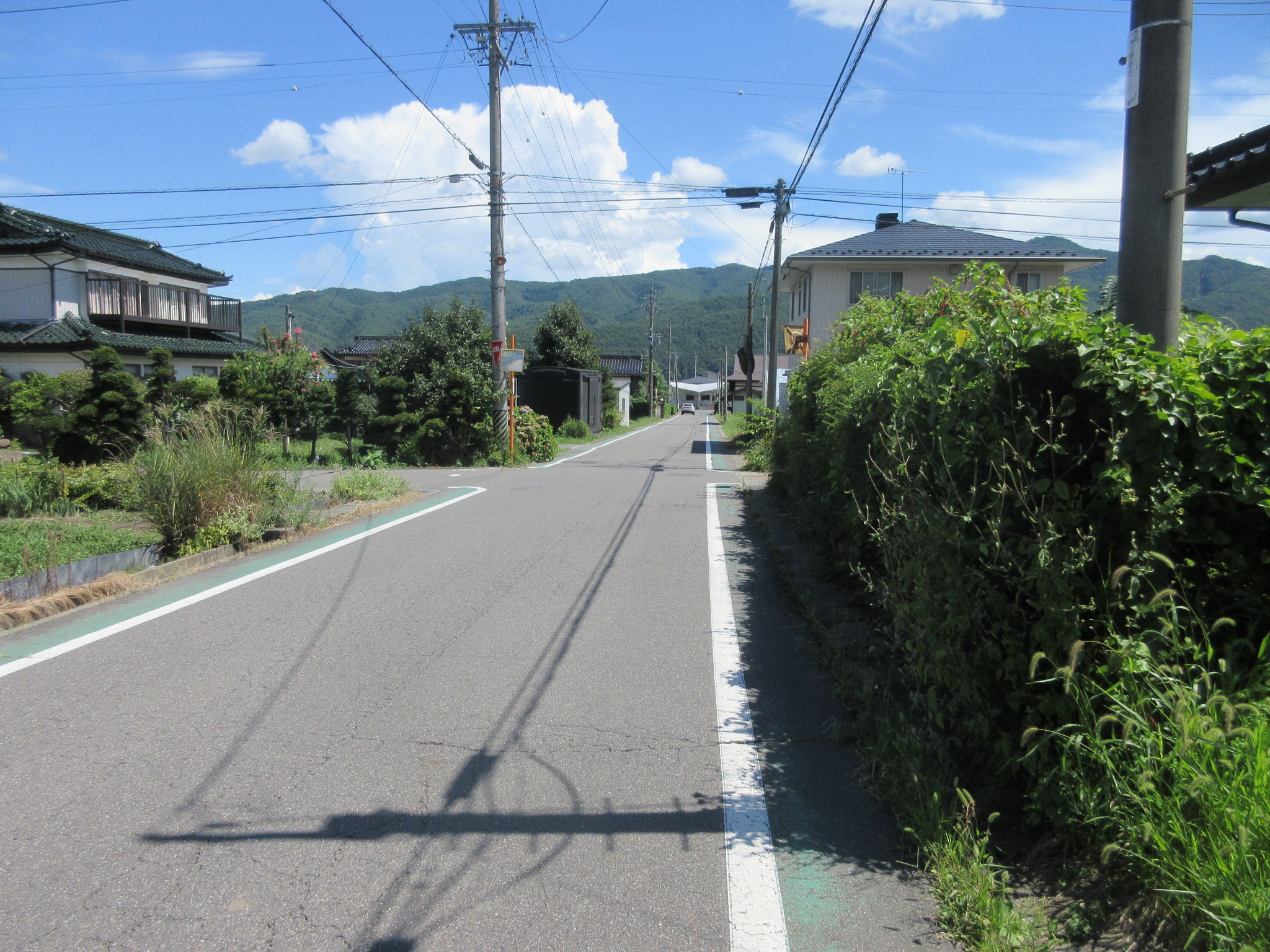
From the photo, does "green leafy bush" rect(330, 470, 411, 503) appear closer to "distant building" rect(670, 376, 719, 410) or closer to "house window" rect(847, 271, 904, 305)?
"house window" rect(847, 271, 904, 305)

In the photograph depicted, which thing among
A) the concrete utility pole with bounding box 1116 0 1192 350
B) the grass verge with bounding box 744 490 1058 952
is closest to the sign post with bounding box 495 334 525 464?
the grass verge with bounding box 744 490 1058 952

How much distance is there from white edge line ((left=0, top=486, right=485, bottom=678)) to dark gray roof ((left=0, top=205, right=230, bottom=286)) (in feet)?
71.9

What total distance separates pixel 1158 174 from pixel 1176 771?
2.32m

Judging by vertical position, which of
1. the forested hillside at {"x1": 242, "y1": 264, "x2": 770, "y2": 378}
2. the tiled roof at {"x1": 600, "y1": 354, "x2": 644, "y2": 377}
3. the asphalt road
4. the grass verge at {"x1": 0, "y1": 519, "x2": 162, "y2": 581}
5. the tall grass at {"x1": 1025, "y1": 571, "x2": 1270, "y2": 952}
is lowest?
the asphalt road

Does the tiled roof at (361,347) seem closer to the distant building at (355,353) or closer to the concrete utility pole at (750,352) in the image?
the distant building at (355,353)

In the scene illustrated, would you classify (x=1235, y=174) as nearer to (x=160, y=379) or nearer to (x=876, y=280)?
(x=160, y=379)

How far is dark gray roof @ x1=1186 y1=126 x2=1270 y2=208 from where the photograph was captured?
6.05m

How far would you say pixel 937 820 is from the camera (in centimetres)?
310

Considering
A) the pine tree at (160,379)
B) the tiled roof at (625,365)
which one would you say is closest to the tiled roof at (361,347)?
the tiled roof at (625,365)

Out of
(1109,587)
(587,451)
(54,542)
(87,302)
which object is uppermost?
(87,302)

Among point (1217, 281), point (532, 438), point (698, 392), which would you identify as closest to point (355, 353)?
point (532, 438)

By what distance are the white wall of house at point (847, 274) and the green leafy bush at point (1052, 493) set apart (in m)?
24.7

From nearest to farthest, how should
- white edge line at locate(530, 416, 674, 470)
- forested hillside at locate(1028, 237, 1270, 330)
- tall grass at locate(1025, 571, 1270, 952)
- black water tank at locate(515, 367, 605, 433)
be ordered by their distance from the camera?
tall grass at locate(1025, 571, 1270, 952) < forested hillside at locate(1028, 237, 1270, 330) < white edge line at locate(530, 416, 674, 470) < black water tank at locate(515, 367, 605, 433)

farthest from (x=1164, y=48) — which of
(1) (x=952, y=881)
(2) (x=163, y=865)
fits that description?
(2) (x=163, y=865)
